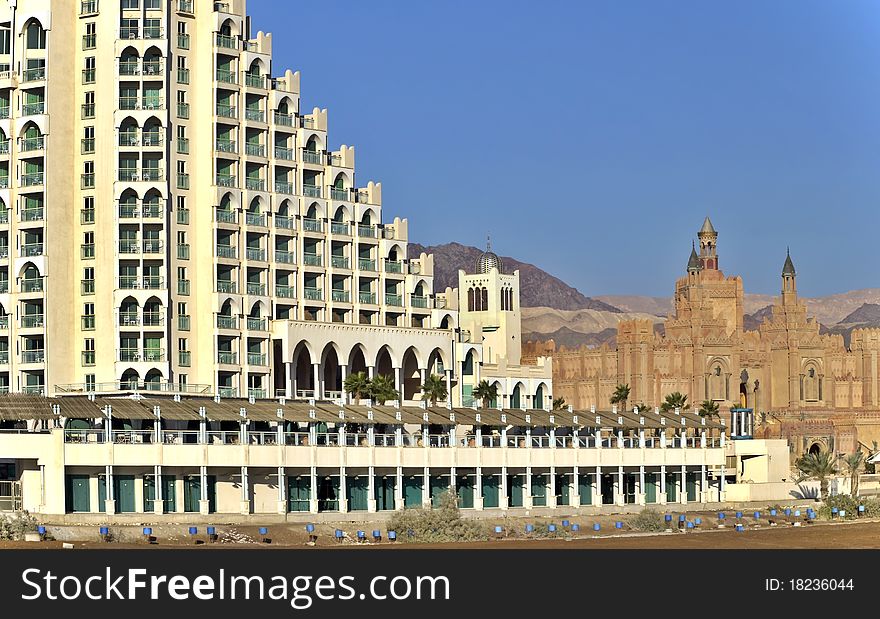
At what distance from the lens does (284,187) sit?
6132 inches

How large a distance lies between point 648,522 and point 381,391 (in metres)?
28.6

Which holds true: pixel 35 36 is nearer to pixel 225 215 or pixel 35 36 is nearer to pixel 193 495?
pixel 225 215

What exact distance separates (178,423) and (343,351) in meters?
25.0

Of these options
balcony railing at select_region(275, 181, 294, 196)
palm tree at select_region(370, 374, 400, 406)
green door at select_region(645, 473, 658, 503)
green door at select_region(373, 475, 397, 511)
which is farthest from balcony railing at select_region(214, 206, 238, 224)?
green door at select_region(645, 473, 658, 503)

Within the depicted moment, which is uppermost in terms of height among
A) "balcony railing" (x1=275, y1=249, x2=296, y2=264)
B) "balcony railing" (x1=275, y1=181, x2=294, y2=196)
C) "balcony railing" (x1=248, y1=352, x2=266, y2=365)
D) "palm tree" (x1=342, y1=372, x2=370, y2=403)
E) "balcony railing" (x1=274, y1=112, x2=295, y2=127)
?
"balcony railing" (x1=274, y1=112, x2=295, y2=127)

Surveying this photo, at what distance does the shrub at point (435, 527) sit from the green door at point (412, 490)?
39.7 ft

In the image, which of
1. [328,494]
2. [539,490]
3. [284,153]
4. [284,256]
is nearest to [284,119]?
[284,153]

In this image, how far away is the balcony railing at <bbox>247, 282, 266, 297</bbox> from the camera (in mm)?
152000

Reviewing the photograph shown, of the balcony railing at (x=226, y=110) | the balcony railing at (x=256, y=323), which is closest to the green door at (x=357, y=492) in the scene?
the balcony railing at (x=256, y=323)

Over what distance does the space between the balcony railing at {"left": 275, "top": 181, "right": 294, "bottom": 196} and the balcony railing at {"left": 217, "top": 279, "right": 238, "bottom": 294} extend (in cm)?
899

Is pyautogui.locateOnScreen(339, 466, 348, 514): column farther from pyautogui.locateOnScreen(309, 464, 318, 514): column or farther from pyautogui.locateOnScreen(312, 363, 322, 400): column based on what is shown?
pyautogui.locateOnScreen(312, 363, 322, 400): column

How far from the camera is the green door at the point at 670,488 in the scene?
15550 centimetres
